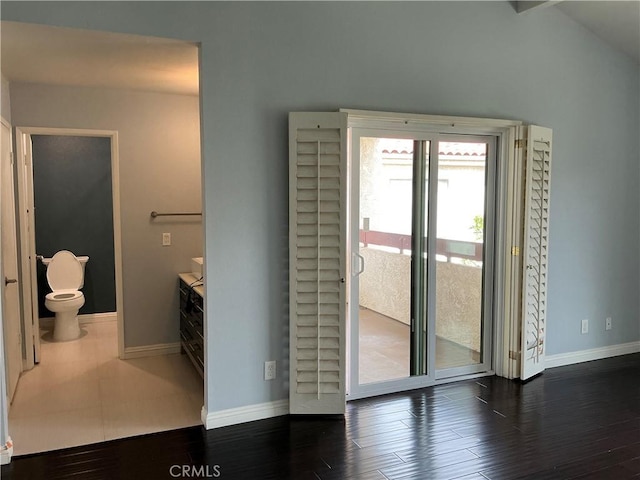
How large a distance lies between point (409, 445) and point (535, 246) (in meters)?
1.91

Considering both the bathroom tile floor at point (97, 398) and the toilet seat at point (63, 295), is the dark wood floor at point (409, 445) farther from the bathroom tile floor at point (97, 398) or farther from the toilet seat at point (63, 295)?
the toilet seat at point (63, 295)

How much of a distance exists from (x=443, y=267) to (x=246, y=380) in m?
1.69

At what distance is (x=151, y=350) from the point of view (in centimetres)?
487

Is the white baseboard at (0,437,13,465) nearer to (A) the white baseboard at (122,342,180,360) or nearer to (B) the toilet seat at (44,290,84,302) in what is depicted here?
(A) the white baseboard at (122,342,180,360)

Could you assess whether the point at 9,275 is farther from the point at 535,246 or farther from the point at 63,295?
the point at 535,246

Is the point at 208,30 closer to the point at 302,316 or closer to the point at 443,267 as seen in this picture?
the point at 302,316

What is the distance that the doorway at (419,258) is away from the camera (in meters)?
3.75

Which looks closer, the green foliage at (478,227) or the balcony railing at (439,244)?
the balcony railing at (439,244)

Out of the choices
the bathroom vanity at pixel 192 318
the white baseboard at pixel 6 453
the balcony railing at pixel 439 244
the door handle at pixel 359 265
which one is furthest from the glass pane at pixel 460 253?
the white baseboard at pixel 6 453

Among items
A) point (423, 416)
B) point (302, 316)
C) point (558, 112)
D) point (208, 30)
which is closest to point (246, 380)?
point (302, 316)

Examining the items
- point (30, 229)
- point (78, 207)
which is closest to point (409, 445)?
point (30, 229)

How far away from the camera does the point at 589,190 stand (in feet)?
15.0
